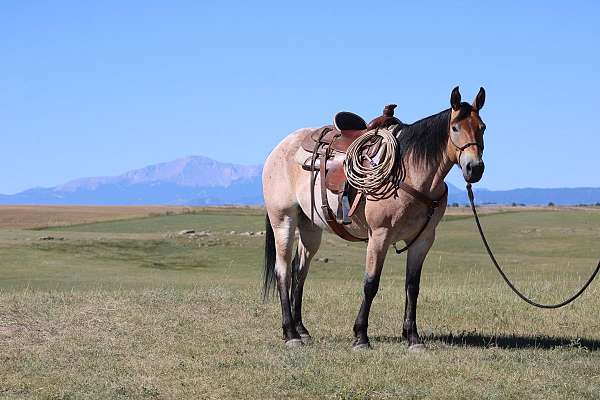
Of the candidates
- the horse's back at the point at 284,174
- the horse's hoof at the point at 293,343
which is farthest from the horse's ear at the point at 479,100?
the horse's hoof at the point at 293,343

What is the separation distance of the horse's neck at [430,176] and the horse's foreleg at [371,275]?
72cm

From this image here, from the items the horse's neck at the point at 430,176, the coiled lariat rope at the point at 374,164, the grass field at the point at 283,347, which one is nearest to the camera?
the grass field at the point at 283,347

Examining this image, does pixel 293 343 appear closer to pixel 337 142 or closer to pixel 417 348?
pixel 417 348

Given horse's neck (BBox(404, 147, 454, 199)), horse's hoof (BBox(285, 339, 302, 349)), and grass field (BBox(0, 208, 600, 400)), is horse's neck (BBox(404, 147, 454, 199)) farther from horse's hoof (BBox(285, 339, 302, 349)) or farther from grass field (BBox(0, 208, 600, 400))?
horse's hoof (BBox(285, 339, 302, 349))

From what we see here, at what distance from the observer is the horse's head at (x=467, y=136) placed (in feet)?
31.9

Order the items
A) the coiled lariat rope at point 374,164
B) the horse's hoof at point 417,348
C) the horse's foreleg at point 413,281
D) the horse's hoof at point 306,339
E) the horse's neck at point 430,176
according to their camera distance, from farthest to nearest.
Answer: the horse's hoof at point 306,339 → the horse's foreleg at point 413,281 → the horse's hoof at point 417,348 → the coiled lariat rope at point 374,164 → the horse's neck at point 430,176

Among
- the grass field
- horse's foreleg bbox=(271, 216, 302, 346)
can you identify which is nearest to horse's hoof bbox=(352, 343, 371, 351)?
the grass field

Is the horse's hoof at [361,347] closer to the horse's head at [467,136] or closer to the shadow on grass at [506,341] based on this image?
the shadow on grass at [506,341]

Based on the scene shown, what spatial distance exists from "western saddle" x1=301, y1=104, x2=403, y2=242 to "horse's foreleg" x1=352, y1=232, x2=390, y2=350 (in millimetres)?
598

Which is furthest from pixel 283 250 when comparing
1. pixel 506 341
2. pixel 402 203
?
pixel 506 341

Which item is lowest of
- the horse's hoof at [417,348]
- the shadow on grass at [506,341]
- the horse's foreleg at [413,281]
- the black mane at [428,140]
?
the shadow on grass at [506,341]

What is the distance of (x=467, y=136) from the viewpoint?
988 cm

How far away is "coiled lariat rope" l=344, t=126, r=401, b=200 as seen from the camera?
34.3 ft

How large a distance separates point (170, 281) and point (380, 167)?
15.4 metres
